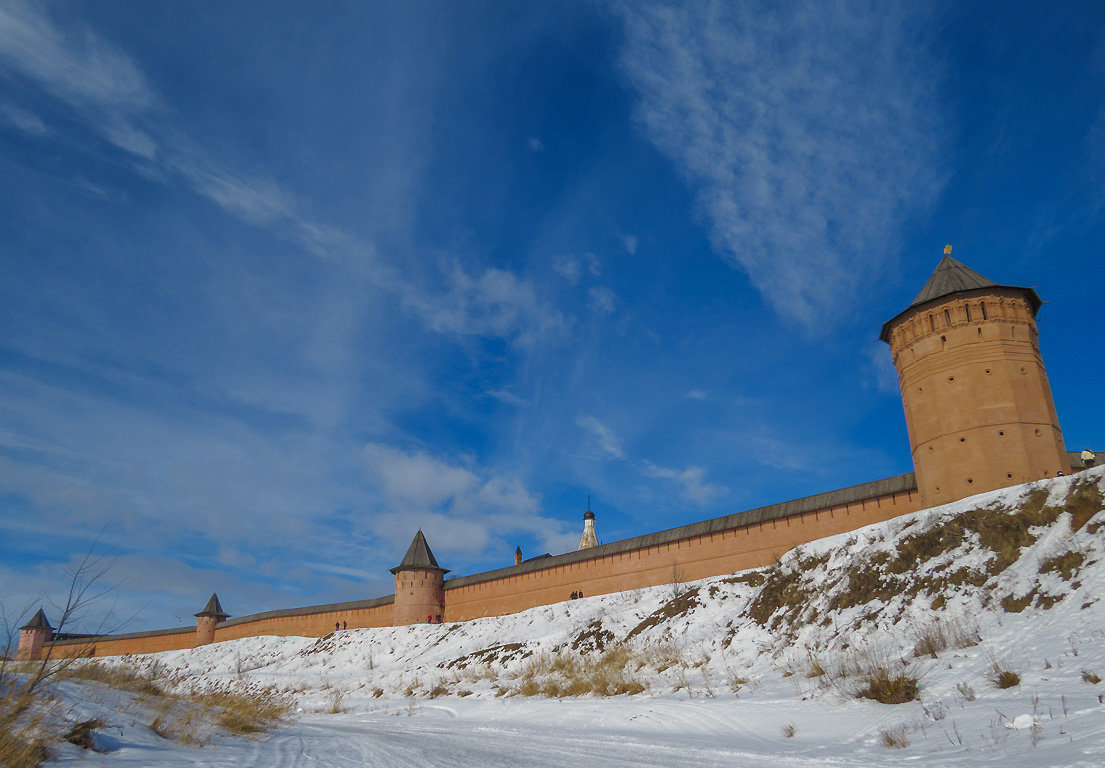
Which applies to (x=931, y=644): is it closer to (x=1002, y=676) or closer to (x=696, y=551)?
(x=1002, y=676)

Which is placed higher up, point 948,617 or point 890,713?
point 948,617

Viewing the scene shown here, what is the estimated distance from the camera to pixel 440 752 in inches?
199

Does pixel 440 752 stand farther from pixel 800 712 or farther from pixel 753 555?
pixel 753 555

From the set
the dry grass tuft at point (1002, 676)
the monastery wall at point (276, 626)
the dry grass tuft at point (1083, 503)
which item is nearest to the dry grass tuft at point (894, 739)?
the dry grass tuft at point (1002, 676)

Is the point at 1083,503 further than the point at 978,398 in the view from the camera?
No

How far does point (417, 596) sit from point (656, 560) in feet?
55.7

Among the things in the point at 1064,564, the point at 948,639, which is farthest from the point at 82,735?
the point at 1064,564

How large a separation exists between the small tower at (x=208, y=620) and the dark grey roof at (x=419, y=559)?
18.8 m

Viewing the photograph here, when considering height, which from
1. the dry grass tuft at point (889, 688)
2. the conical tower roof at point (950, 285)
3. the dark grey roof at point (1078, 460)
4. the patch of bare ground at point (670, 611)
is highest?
the conical tower roof at point (950, 285)

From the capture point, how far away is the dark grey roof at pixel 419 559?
38.4 m

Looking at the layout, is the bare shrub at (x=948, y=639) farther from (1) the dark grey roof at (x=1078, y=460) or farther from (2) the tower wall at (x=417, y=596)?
(2) the tower wall at (x=417, y=596)

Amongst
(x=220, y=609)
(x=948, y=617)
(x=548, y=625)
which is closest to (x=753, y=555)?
(x=548, y=625)

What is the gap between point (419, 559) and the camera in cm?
3903

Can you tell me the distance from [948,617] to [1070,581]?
1789 mm
